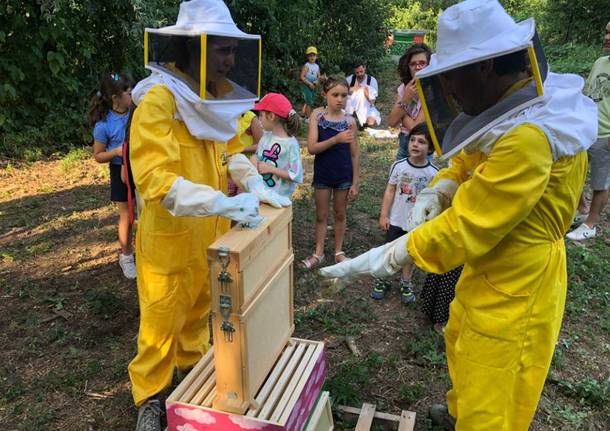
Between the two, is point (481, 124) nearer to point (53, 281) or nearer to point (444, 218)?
point (444, 218)

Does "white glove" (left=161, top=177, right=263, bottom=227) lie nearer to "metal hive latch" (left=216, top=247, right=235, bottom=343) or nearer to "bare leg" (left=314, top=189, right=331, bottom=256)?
"metal hive latch" (left=216, top=247, right=235, bottom=343)

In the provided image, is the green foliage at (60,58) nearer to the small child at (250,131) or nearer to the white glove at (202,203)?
the small child at (250,131)

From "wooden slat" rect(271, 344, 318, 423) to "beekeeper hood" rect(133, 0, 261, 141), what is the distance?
123 cm

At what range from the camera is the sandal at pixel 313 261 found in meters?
4.80

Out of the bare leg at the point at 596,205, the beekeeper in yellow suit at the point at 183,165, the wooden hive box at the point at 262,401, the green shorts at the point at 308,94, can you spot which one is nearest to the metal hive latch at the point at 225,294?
the wooden hive box at the point at 262,401

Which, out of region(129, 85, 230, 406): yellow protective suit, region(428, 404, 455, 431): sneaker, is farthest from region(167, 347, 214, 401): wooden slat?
region(428, 404, 455, 431): sneaker

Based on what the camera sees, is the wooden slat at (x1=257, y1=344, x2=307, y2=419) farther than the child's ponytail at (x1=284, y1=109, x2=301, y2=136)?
No

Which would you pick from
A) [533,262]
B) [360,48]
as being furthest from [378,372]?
[360,48]

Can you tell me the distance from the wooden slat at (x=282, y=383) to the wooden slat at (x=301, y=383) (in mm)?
62

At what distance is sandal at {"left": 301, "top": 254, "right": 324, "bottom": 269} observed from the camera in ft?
15.8

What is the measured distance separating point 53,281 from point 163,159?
283 centimetres

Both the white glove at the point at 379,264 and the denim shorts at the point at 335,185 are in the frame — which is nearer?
the white glove at the point at 379,264

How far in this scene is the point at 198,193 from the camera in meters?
2.24

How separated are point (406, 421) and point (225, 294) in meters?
1.49
